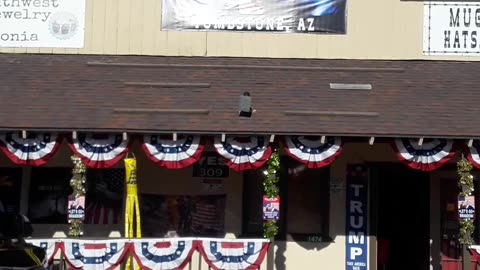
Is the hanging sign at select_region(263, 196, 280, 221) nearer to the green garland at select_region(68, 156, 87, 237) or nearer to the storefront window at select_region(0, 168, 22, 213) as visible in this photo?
the green garland at select_region(68, 156, 87, 237)

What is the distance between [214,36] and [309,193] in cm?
330

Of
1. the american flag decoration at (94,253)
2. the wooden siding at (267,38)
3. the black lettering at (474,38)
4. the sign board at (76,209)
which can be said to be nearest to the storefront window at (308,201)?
the wooden siding at (267,38)

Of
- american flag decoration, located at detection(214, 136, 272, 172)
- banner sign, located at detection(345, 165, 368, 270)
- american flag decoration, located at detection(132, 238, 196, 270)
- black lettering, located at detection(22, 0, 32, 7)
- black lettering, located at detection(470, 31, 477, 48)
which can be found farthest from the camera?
black lettering, located at detection(22, 0, 32, 7)

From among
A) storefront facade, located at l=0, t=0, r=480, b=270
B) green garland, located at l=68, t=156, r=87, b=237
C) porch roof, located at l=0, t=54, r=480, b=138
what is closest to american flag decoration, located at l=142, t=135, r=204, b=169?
porch roof, located at l=0, t=54, r=480, b=138

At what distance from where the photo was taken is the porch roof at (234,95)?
35.5 feet

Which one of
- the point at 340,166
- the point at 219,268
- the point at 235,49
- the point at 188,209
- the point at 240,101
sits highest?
the point at 235,49

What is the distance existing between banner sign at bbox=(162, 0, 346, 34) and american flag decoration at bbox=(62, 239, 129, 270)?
4237mm

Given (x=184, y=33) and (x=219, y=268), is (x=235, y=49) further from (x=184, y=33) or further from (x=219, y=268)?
(x=219, y=268)

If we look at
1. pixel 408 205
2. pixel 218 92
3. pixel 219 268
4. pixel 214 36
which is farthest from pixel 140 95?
pixel 408 205

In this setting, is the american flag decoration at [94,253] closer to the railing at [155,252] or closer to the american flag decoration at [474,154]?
the railing at [155,252]

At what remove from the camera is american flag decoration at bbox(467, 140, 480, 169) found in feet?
35.0

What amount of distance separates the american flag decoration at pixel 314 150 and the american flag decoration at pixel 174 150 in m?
1.40

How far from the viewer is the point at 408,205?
43.0 ft

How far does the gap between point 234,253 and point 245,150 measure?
5.21ft
